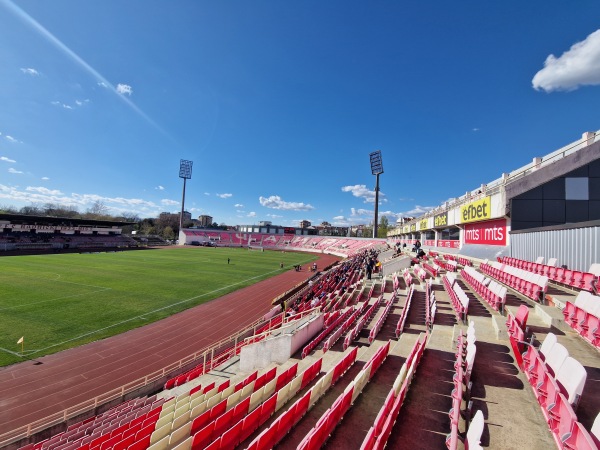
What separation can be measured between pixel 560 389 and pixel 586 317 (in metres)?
3.15

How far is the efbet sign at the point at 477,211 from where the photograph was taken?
1908 centimetres

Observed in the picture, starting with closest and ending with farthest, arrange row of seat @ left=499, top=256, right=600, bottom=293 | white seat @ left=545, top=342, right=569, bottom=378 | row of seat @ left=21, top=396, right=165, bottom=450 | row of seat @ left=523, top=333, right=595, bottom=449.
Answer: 1. row of seat @ left=523, top=333, right=595, bottom=449
2. white seat @ left=545, top=342, right=569, bottom=378
3. row of seat @ left=21, top=396, right=165, bottom=450
4. row of seat @ left=499, top=256, right=600, bottom=293

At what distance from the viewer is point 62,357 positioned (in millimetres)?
12617

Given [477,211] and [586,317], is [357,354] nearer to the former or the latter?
[586,317]

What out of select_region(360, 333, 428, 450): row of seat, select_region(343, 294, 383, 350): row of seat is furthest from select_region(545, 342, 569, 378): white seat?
select_region(343, 294, 383, 350): row of seat

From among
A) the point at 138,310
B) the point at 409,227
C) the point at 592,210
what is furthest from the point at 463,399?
the point at 409,227

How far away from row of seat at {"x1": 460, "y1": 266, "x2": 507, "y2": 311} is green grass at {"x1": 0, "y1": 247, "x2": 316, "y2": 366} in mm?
16975

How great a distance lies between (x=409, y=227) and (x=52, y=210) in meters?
123

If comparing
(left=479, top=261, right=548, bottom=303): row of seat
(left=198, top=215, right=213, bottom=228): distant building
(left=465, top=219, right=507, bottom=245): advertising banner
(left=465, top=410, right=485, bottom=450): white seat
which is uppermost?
(left=198, top=215, right=213, bottom=228): distant building

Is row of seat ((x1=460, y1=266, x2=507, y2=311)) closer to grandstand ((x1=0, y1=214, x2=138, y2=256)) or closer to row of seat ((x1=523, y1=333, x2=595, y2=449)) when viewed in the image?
row of seat ((x1=523, y1=333, x2=595, y2=449))

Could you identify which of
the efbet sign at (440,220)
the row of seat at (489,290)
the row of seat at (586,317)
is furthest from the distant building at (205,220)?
the row of seat at (586,317)

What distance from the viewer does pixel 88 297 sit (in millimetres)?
21859

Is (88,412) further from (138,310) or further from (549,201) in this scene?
(549,201)

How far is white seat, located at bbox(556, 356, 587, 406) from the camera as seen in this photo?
3592mm
